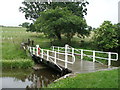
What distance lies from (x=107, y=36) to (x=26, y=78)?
10065 mm

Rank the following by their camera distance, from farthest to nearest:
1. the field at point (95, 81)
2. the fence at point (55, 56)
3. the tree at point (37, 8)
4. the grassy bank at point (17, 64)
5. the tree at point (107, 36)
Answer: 1. the tree at point (37, 8)
2. the tree at point (107, 36)
3. the grassy bank at point (17, 64)
4. the fence at point (55, 56)
5. the field at point (95, 81)

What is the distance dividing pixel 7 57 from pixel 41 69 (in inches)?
215

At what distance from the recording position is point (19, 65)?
60.2 feet

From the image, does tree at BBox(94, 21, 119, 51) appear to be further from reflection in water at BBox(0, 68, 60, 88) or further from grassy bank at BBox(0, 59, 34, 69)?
grassy bank at BBox(0, 59, 34, 69)

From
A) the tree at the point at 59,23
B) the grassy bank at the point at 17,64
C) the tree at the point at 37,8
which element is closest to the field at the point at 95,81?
the grassy bank at the point at 17,64

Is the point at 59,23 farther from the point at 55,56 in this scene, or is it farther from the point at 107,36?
the point at 55,56

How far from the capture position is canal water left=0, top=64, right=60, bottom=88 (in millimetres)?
12917

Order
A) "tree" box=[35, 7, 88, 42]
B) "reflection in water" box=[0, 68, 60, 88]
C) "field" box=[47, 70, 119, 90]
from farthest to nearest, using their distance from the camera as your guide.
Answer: "tree" box=[35, 7, 88, 42], "reflection in water" box=[0, 68, 60, 88], "field" box=[47, 70, 119, 90]

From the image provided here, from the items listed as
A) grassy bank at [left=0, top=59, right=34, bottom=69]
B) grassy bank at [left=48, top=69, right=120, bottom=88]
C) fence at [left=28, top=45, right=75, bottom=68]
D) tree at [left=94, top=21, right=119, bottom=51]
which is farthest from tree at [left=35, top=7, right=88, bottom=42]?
grassy bank at [left=48, top=69, right=120, bottom=88]

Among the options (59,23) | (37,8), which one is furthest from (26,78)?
(37,8)

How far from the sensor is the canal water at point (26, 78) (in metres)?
12.9

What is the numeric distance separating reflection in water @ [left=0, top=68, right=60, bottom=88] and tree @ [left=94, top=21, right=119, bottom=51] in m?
7.03

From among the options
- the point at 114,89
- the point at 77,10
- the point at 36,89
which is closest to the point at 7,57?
the point at 36,89

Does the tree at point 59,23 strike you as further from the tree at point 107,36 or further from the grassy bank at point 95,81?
the grassy bank at point 95,81
